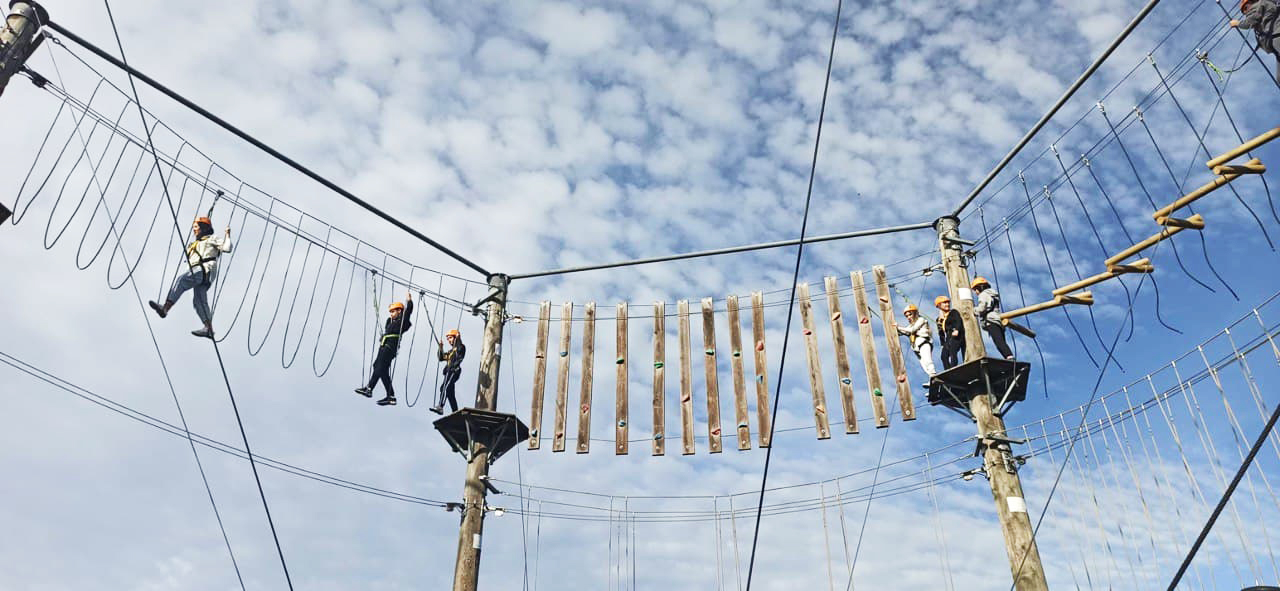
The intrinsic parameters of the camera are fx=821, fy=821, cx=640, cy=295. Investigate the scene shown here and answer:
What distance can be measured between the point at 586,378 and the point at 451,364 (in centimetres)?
160

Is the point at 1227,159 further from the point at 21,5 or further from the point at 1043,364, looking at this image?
the point at 21,5

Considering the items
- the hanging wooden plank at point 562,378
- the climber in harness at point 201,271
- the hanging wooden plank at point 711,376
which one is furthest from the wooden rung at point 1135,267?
the climber in harness at point 201,271

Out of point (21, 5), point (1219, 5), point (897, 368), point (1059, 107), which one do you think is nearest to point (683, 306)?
point (897, 368)

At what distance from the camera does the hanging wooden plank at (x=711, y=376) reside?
30.1 ft

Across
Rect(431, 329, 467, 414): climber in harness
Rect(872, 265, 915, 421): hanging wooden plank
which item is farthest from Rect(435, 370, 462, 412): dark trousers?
Rect(872, 265, 915, 421): hanging wooden plank

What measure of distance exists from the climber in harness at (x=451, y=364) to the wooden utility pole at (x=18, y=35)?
15.9 feet

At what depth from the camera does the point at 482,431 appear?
9.02 metres

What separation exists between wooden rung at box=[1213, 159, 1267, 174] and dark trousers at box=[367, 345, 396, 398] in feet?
26.1

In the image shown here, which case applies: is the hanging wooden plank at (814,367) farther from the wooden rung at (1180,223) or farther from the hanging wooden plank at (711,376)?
the wooden rung at (1180,223)

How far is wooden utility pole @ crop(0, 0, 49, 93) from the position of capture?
5914mm

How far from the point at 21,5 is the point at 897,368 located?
8.27 meters

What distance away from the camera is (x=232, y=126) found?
7.78m

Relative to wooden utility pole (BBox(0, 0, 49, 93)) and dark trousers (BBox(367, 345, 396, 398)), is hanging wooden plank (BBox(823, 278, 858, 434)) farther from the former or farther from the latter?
wooden utility pole (BBox(0, 0, 49, 93))

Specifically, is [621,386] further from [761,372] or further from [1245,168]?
[1245,168]
